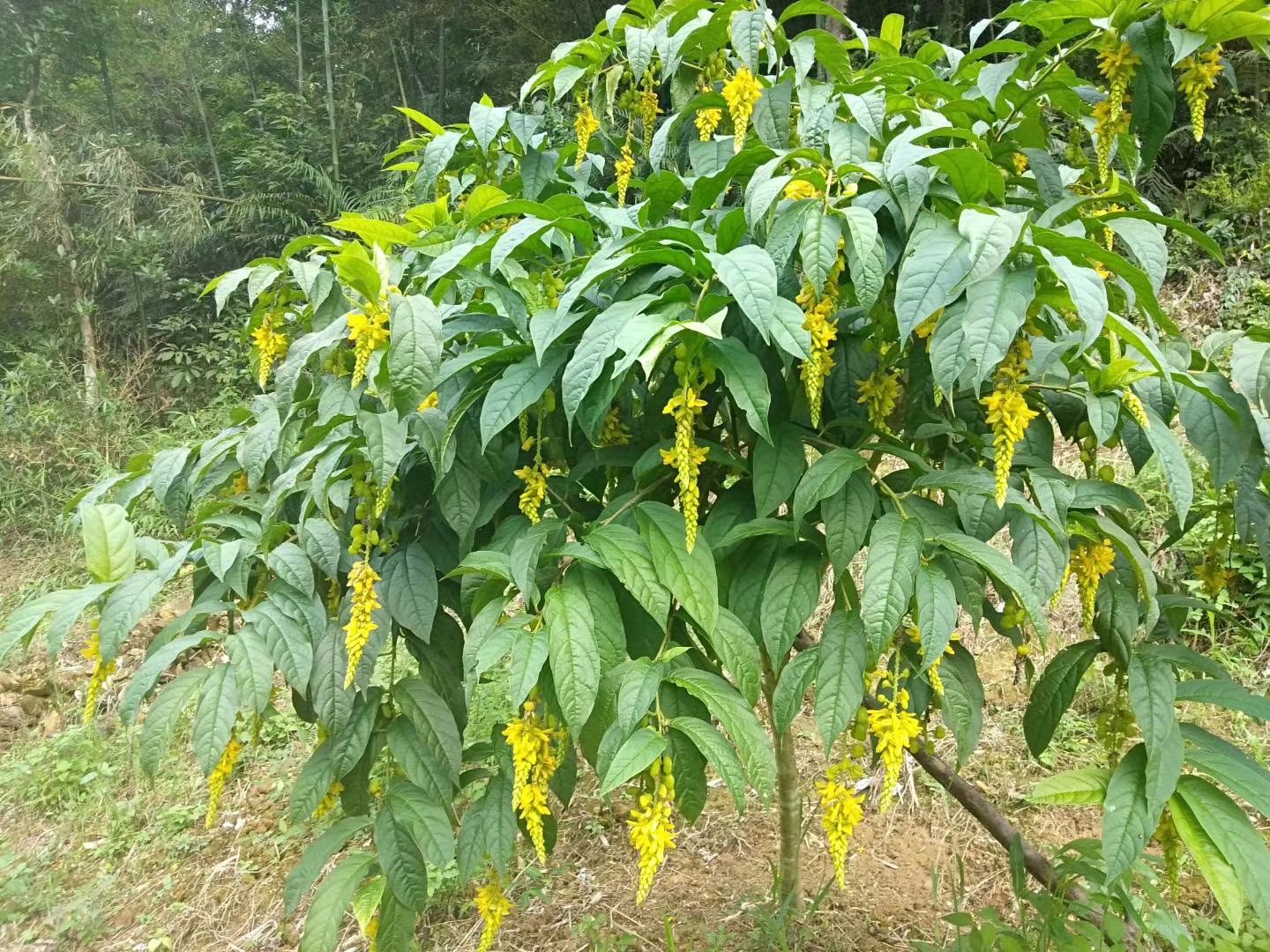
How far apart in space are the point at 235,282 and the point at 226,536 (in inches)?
15.2

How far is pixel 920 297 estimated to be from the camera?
0.81 m

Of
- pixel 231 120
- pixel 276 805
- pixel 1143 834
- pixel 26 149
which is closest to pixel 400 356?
pixel 1143 834

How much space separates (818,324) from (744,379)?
113 mm

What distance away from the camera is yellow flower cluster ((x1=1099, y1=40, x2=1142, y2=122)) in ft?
3.14

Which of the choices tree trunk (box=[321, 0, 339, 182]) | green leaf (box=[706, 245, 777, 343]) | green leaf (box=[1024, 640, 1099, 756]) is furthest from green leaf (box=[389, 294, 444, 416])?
tree trunk (box=[321, 0, 339, 182])

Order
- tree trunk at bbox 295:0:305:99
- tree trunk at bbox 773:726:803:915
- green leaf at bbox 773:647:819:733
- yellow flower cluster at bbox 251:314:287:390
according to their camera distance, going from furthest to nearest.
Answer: tree trunk at bbox 295:0:305:99 → tree trunk at bbox 773:726:803:915 → yellow flower cluster at bbox 251:314:287:390 → green leaf at bbox 773:647:819:733

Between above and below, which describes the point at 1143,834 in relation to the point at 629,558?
below

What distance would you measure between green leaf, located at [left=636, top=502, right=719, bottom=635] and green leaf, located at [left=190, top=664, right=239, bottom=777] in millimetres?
539

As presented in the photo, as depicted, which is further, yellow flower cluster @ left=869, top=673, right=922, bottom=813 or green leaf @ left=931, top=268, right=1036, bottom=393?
yellow flower cluster @ left=869, top=673, right=922, bottom=813

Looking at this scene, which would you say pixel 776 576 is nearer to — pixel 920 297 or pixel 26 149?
pixel 920 297

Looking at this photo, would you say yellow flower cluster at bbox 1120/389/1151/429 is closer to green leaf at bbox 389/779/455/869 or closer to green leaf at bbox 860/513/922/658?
green leaf at bbox 860/513/922/658

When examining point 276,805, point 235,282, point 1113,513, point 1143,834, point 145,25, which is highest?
point 145,25

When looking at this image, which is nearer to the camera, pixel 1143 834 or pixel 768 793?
pixel 768 793

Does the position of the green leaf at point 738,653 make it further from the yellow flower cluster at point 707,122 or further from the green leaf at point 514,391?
the yellow flower cluster at point 707,122
